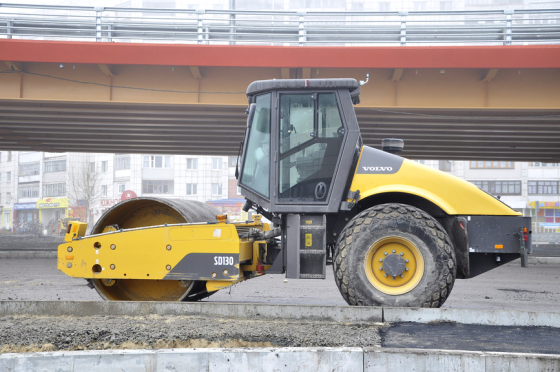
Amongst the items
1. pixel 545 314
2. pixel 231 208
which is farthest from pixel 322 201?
pixel 231 208

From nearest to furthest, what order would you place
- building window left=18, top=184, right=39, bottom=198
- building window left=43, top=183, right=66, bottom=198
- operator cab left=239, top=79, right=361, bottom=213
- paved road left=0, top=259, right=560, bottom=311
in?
operator cab left=239, top=79, right=361, bottom=213 < paved road left=0, top=259, right=560, bottom=311 < building window left=43, top=183, right=66, bottom=198 < building window left=18, top=184, right=39, bottom=198

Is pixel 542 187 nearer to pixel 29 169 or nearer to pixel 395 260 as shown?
pixel 395 260

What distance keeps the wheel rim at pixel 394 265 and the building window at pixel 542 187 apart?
5471cm

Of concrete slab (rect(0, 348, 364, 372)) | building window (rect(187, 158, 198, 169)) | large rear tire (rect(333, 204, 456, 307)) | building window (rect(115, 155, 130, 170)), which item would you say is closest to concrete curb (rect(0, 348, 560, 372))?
concrete slab (rect(0, 348, 364, 372))

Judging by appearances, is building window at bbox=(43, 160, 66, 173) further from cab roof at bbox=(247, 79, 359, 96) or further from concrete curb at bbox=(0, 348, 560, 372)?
concrete curb at bbox=(0, 348, 560, 372)

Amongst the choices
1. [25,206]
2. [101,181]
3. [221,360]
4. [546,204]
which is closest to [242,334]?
[221,360]

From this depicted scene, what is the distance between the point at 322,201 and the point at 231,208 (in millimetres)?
52408

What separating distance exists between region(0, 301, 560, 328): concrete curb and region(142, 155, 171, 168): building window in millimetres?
58667

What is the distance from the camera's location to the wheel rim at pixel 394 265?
5.37 metres

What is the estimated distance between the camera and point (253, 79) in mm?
15914

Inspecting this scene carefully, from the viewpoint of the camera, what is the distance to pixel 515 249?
18.1 ft

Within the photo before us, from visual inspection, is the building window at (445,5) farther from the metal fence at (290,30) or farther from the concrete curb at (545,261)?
the concrete curb at (545,261)

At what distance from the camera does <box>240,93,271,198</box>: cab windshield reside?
6051mm

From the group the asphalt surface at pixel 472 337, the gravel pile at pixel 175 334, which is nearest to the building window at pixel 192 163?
the gravel pile at pixel 175 334
